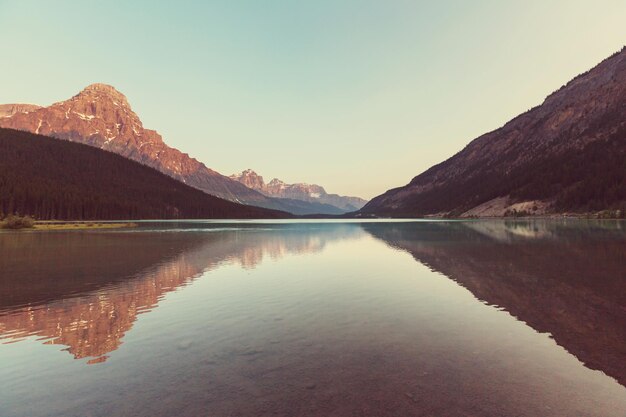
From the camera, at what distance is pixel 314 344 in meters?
15.7

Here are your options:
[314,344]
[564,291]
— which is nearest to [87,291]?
[314,344]

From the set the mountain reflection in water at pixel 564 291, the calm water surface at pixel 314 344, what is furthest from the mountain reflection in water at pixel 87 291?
the mountain reflection in water at pixel 564 291

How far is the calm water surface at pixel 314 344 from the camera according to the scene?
10383 millimetres

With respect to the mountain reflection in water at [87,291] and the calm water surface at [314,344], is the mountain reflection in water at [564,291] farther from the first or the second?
the mountain reflection in water at [87,291]

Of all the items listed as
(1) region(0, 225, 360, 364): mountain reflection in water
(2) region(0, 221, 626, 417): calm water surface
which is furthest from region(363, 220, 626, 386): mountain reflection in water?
(1) region(0, 225, 360, 364): mountain reflection in water

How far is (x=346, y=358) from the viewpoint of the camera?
13984 mm

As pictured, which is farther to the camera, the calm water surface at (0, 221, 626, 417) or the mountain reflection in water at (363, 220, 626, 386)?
the mountain reflection in water at (363, 220, 626, 386)

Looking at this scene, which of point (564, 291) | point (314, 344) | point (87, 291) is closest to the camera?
point (314, 344)

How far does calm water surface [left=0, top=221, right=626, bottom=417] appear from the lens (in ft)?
34.1

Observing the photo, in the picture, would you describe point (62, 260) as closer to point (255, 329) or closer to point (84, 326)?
point (84, 326)

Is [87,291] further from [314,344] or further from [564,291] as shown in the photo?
[564,291]

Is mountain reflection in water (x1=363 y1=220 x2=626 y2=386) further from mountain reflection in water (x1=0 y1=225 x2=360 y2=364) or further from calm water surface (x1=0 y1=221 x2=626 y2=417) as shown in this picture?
mountain reflection in water (x1=0 y1=225 x2=360 y2=364)

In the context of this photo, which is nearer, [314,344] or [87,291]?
[314,344]

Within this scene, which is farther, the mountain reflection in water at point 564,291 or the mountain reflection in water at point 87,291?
the mountain reflection in water at point 87,291
